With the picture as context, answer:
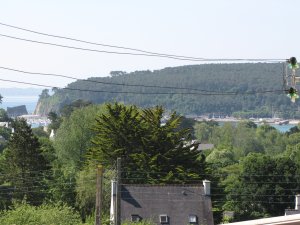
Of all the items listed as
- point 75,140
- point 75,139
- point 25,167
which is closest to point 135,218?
point 25,167

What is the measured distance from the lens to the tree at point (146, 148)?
59625 mm

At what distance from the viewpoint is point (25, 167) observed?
66.8 metres

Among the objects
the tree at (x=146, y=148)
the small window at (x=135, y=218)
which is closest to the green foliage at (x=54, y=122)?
the tree at (x=146, y=148)

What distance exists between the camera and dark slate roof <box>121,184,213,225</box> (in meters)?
51.7

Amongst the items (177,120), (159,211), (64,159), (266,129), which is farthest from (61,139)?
(266,129)

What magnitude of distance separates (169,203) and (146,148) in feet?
32.9

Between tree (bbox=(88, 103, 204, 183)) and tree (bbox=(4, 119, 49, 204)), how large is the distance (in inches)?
156

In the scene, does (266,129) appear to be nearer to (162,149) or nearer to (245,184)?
(245,184)

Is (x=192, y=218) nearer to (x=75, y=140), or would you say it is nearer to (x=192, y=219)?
(x=192, y=219)

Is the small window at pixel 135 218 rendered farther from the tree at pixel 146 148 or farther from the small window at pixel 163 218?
the tree at pixel 146 148

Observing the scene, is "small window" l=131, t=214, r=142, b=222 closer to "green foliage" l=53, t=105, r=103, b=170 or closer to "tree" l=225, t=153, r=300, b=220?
"tree" l=225, t=153, r=300, b=220

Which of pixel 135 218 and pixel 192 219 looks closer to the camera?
pixel 135 218

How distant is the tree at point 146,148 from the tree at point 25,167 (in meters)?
3.97

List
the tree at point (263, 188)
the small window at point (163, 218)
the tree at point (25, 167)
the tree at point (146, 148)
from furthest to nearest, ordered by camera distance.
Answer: the tree at point (263, 188) → the tree at point (25, 167) → the tree at point (146, 148) → the small window at point (163, 218)
